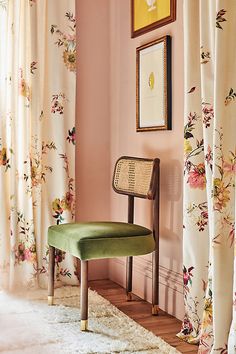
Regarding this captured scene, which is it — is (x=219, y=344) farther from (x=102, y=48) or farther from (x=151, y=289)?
(x=102, y=48)

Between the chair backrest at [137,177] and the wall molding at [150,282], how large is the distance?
0.49m

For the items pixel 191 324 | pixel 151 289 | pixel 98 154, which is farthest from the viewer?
pixel 98 154

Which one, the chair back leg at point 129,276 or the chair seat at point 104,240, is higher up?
the chair seat at point 104,240

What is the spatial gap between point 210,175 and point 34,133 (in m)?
1.61

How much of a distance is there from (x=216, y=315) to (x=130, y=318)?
85cm

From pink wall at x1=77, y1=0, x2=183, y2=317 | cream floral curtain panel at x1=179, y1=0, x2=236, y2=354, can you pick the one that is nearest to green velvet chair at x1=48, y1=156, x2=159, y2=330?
pink wall at x1=77, y1=0, x2=183, y2=317

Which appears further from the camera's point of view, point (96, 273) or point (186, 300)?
point (96, 273)

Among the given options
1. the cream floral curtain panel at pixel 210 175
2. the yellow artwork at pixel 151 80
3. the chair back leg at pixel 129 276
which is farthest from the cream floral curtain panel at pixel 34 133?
the cream floral curtain panel at pixel 210 175

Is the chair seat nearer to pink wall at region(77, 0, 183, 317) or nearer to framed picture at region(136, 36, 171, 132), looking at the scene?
pink wall at region(77, 0, 183, 317)

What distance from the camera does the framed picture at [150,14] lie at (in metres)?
3.33

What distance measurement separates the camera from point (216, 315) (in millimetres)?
2441

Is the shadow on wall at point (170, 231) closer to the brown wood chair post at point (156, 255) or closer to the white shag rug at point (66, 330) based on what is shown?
the brown wood chair post at point (156, 255)

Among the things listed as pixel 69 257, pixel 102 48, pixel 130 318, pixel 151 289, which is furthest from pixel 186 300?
pixel 102 48

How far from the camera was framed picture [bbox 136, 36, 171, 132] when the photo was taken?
3.34 m
